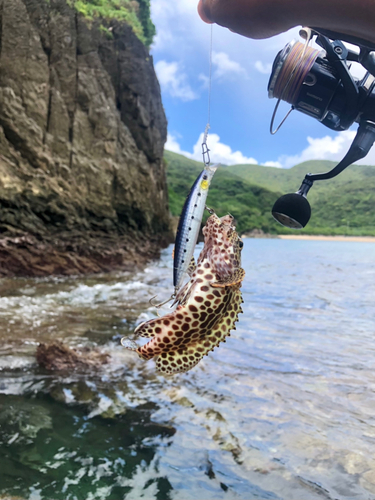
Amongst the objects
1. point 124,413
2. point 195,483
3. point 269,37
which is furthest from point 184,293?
point 124,413

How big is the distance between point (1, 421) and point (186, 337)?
165 inches

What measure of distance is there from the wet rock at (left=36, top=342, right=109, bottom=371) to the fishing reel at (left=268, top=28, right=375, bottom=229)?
5.44m

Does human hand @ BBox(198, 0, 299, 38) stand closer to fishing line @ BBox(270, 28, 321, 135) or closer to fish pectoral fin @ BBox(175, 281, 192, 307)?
fishing line @ BBox(270, 28, 321, 135)

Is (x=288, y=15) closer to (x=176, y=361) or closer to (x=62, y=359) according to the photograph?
(x=176, y=361)

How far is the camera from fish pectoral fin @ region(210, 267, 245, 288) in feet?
6.23

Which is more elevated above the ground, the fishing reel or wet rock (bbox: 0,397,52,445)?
the fishing reel

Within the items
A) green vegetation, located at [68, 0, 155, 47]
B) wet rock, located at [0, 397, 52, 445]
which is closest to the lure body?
wet rock, located at [0, 397, 52, 445]

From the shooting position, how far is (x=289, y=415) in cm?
570

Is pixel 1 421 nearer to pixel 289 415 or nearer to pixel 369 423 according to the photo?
pixel 289 415

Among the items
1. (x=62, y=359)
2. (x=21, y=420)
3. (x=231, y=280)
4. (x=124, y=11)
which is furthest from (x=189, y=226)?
(x=124, y=11)

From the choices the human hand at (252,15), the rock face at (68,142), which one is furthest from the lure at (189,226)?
the rock face at (68,142)

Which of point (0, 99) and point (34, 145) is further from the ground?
point (0, 99)

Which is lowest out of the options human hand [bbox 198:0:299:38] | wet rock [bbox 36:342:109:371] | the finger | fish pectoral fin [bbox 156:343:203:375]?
wet rock [bbox 36:342:109:371]

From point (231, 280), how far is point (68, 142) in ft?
63.2
